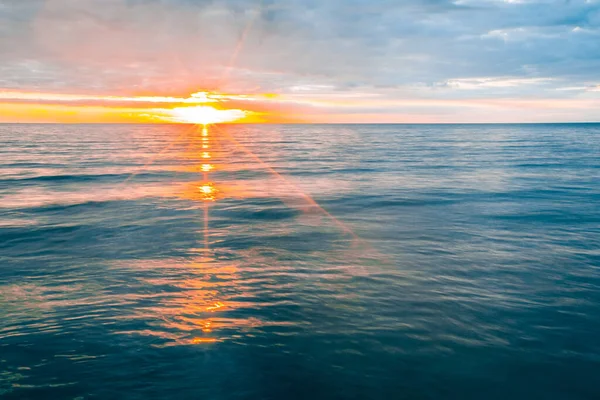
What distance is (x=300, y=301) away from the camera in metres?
12.9

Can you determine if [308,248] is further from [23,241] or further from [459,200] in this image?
[459,200]

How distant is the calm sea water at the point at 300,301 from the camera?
913cm

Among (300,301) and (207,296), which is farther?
(207,296)

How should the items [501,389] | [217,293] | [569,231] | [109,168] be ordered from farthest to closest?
[109,168] < [569,231] < [217,293] < [501,389]

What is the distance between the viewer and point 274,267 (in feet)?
52.9

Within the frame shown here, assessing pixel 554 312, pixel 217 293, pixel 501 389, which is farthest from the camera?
pixel 217 293

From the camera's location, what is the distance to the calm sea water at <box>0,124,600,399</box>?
30.0 ft

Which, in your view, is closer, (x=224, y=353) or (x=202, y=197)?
(x=224, y=353)

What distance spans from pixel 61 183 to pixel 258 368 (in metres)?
35.6

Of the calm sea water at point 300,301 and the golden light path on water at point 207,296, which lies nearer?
the calm sea water at point 300,301

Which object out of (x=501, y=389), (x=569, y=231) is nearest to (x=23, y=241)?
(x=501, y=389)

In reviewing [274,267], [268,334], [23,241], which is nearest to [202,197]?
[23,241]

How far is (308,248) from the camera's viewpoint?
1875 cm

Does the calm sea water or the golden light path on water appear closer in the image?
the calm sea water
